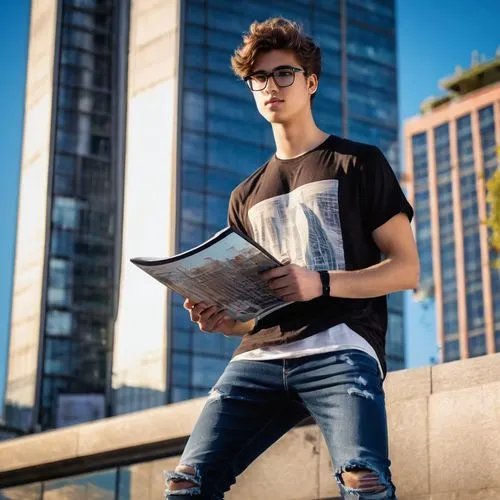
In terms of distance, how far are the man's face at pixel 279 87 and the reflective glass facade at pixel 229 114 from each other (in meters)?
61.4

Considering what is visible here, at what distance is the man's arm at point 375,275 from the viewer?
2977 millimetres

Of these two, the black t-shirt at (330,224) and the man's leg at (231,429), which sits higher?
the black t-shirt at (330,224)

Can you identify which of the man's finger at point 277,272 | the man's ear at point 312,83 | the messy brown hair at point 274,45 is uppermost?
the messy brown hair at point 274,45

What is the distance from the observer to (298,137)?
132 inches

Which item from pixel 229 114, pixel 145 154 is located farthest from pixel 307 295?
pixel 145 154

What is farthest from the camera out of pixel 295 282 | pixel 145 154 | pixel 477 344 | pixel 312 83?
pixel 477 344

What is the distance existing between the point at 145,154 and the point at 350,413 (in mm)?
72365

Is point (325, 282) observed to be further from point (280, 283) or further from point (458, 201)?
point (458, 201)

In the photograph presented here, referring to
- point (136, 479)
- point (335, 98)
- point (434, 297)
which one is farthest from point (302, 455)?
point (434, 297)

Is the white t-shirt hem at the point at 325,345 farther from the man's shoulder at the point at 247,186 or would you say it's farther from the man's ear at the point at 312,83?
the man's ear at the point at 312,83

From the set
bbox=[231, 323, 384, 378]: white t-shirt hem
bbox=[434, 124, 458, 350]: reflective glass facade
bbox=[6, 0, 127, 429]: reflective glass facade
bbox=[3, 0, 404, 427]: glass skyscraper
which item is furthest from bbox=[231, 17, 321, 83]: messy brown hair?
bbox=[434, 124, 458, 350]: reflective glass facade

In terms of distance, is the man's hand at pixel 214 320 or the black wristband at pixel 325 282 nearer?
the black wristband at pixel 325 282

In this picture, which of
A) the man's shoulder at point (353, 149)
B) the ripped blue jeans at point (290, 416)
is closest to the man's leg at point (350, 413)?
the ripped blue jeans at point (290, 416)

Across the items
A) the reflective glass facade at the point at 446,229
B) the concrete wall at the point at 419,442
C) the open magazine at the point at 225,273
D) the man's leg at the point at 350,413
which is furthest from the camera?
the reflective glass facade at the point at 446,229
